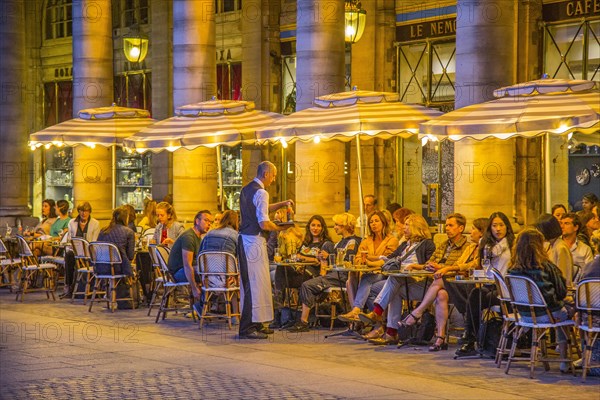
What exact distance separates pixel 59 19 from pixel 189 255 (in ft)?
69.7

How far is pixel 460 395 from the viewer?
11.4 meters

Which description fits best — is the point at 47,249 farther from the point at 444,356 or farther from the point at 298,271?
the point at 444,356

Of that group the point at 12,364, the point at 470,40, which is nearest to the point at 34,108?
the point at 470,40

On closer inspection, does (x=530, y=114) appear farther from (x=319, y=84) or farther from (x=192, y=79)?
(x=192, y=79)

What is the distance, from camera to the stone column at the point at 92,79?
2719 centimetres

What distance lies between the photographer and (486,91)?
59.4 feet

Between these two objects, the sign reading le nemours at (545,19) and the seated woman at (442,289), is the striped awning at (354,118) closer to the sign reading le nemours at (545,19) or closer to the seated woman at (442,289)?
the seated woman at (442,289)

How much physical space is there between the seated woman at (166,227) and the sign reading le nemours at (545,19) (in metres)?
7.60

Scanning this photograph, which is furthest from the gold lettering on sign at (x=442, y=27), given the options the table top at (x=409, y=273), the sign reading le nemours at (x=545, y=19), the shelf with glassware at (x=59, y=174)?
the shelf with glassware at (x=59, y=174)

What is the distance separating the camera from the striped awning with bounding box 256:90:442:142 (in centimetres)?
1759

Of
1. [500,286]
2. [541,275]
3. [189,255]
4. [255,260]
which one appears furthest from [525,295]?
[189,255]

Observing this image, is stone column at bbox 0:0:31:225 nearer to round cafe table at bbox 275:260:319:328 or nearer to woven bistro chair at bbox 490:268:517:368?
round cafe table at bbox 275:260:319:328

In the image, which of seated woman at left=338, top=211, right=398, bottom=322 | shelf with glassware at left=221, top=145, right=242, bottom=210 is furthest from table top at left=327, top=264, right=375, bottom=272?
shelf with glassware at left=221, top=145, right=242, bottom=210

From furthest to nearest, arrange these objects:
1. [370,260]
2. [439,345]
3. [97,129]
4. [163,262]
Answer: [97,129] → [163,262] → [370,260] → [439,345]
